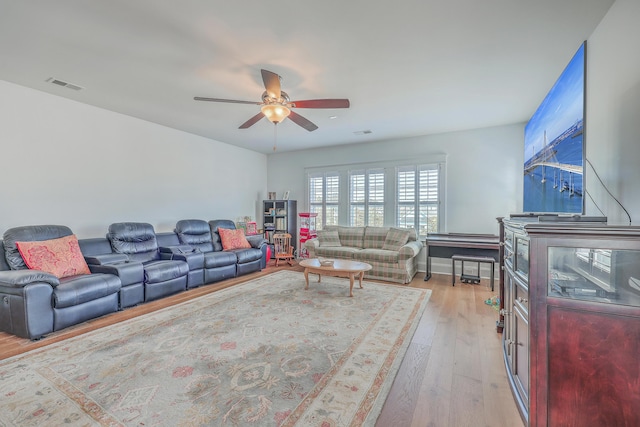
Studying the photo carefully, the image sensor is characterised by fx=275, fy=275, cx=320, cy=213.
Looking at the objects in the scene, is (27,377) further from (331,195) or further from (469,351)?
(331,195)

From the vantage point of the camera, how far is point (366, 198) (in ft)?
20.3

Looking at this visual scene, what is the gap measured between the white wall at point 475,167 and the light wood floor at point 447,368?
1993mm

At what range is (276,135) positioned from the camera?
5504 millimetres

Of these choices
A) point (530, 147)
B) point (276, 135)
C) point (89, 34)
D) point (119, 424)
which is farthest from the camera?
point (276, 135)

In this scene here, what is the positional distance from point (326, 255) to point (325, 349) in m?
3.13

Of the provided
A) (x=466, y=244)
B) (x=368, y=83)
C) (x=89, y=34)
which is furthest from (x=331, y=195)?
(x=89, y=34)

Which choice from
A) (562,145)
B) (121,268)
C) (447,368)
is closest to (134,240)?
(121,268)

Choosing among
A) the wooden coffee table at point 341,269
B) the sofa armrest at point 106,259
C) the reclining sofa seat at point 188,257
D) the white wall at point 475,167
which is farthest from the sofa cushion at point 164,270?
the white wall at point 475,167

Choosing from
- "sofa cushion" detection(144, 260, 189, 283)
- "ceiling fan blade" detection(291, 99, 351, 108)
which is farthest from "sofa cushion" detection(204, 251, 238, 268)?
"ceiling fan blade" detection(291, 99, 351, 108)

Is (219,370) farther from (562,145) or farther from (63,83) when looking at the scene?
(63,83)

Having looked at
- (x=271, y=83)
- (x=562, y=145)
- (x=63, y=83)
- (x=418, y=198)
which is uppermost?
(x=63, y=83)

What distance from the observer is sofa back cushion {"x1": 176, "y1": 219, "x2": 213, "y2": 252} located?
16.1 ft

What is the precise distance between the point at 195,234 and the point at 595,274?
17.0ft

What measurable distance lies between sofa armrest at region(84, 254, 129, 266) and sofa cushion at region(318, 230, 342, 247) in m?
3.40
